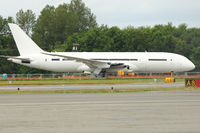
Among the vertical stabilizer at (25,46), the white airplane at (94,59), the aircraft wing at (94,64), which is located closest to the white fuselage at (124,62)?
the white airplane at (94,59)

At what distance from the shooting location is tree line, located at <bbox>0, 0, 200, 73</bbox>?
9894 cm

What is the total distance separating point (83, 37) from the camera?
103m

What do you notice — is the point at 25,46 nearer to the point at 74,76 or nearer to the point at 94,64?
the point at 74,76

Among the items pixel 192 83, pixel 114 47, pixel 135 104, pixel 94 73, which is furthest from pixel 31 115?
pixel 114 47

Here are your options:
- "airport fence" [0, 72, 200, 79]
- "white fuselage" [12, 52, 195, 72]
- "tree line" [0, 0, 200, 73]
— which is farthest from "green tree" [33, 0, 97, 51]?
"white fuselage" [12, 52, 195, 72]

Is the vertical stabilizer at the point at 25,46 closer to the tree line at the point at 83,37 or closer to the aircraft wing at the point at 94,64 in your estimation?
the aircraft wing at the point at 94,64

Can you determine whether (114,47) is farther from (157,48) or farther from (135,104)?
(135,104)

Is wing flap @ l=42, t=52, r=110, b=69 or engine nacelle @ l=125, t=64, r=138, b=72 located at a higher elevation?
wing flap @ l=42, t=52, r=110, b=69

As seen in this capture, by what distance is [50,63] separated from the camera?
71562mm

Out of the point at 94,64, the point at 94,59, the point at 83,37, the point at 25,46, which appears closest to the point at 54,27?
the point at 83,37

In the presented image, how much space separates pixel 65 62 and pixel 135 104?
46.0 meters

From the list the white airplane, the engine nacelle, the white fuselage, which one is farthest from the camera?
the white fuselage

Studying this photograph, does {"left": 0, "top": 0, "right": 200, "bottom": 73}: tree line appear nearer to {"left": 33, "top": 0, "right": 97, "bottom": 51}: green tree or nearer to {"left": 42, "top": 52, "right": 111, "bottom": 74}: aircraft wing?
{"left": 33, "top": 0, "right": 97, "bottom": 51}: green tree

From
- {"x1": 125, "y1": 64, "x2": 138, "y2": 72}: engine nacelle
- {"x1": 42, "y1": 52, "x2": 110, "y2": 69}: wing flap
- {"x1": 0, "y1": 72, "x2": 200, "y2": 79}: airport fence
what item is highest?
{"x1": 42, "y1": 52, "x2": 110, "y2": 69}: wing flap
